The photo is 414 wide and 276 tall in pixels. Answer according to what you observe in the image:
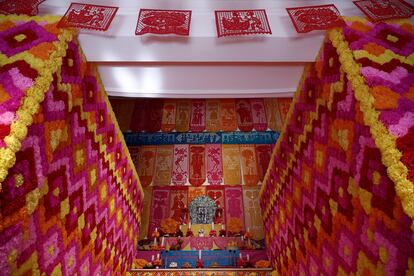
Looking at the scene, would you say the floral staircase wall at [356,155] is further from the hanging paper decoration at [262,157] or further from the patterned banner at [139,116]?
the patterned banner at [139,116]

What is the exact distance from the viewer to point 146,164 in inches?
158

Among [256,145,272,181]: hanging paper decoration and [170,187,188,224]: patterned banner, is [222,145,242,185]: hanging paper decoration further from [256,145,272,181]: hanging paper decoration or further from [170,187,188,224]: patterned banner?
[170,187,188,224]: patterned banner

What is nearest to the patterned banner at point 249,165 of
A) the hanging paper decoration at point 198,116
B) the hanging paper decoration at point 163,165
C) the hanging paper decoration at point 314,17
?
the hanging paper decoration at point 198,116

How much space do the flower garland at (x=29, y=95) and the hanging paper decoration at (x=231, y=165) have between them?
274cm

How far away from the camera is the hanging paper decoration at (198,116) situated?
446cm

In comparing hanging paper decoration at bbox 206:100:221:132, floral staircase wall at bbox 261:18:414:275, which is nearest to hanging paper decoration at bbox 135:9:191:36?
floral staircase wall at bbox 261:18:414:275

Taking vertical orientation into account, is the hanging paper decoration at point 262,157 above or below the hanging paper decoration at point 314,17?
below

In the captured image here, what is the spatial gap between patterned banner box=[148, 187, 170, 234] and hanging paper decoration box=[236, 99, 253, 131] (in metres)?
1.48

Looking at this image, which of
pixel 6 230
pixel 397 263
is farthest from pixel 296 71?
pixel 6 230

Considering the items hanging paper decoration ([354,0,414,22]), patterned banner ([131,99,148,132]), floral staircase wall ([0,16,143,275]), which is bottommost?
patterned banner ([131,99,148,132])

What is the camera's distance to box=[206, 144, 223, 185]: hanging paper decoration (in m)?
3.85

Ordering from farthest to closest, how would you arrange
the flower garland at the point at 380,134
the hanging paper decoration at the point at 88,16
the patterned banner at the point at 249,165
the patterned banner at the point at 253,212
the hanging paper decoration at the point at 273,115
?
the hanging paper decoration at the point at 273,115, the patterned banner at the point at 249,165, the patterned banner at the point at 253,212, the hanging paper decoration at the point at 88,16, the flower garland at the point at 380,134

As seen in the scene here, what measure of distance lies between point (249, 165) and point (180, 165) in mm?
919

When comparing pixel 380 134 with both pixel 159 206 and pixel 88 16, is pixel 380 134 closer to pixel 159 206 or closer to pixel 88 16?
pixel 88 16
